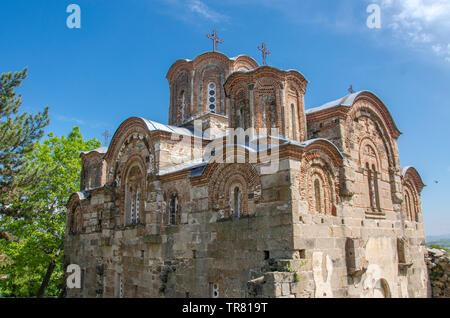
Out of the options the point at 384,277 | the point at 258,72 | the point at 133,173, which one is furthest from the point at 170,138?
the point at 384,277

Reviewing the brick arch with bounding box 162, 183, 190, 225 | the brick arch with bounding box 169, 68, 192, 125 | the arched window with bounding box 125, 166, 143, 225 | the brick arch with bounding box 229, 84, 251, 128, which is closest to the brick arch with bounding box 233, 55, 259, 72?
the brick arch with bounding box 169, 68, 192, 125

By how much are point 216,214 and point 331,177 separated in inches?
113

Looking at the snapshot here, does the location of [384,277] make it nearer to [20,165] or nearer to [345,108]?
[345,108]

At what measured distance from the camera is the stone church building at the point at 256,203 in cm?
743

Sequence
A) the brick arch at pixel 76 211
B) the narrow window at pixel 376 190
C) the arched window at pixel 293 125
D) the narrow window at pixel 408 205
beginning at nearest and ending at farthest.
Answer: the arched window at pixel 293 125, the narrow window at pixel 376 190, the narrow window at pixel 408 205, the brick arch at pixel 76 211

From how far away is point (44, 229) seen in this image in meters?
16.8

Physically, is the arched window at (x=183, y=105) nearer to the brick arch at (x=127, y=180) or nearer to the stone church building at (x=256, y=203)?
the stone church building at (x=256, y=203)

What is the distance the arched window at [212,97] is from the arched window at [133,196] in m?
3.83

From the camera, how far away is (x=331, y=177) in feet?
28.1

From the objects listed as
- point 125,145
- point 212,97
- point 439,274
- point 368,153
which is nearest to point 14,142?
point 125,145

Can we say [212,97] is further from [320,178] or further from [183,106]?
[320,178]

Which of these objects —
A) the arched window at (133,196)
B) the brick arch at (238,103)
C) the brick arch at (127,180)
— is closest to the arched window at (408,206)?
the brick arch at (238,103)

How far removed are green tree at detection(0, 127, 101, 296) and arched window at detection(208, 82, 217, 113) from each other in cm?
708

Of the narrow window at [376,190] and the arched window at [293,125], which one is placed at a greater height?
the arched window at [293,125]
